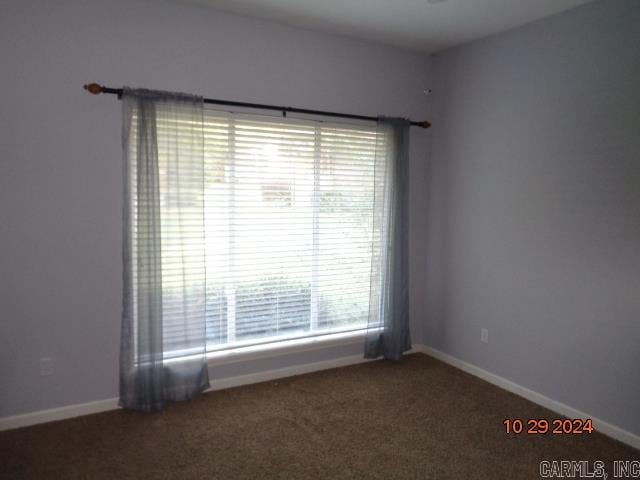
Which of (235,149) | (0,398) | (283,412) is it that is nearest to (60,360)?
(0,398)

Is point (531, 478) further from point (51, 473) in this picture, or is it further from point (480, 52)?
point (480, 52)

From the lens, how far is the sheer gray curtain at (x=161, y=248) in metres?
2.71

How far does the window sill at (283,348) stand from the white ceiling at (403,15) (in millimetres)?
2410

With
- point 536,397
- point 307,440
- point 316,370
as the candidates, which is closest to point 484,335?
point 536,397

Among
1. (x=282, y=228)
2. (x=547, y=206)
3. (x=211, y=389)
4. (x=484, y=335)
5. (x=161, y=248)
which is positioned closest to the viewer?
(x=161, y=248)

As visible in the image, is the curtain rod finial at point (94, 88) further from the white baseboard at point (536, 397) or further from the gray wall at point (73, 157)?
the white baseboard at point (536, 397)

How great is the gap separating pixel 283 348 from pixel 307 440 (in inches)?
36.1

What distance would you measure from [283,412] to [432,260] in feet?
6.39

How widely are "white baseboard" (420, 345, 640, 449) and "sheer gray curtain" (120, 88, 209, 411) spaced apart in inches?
85.1

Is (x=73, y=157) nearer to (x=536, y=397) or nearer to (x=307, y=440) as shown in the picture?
(x=307, y=440)

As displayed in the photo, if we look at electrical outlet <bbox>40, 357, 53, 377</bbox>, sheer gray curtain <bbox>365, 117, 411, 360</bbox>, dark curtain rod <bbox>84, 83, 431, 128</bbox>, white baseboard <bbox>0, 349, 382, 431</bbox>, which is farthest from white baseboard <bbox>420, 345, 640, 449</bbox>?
electrical outlet <bbox>40, 357, 53, 377</bbox>

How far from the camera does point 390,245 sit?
12.0 feet

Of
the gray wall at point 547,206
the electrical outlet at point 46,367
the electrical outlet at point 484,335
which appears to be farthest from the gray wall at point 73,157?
the electrical outlet at point 484,335

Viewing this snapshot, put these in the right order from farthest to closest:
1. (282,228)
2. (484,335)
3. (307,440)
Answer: (484,335)
(282,228)
(307,440)
